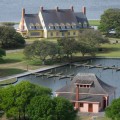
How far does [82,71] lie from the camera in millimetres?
71812

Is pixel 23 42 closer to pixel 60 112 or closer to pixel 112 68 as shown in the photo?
pixel 112 68

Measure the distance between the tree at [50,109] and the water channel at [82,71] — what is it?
15300mm

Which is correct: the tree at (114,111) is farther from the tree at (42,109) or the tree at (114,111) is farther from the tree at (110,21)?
the tree at (110,21)

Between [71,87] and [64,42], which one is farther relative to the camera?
[64,42]

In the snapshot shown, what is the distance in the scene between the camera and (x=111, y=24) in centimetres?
9969

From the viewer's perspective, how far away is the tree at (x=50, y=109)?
41.8 metres

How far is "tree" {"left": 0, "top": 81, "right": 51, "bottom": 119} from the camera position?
44531 millimetres

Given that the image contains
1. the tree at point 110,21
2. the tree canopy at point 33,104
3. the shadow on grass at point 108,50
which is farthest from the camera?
the tree at point 110,21

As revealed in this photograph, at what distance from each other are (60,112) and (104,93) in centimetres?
1051

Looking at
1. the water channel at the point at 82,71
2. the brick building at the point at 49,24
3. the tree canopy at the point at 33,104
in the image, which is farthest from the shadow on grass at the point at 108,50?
the tree canopy at the point at 33,104

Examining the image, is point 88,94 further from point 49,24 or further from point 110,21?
point 110,21

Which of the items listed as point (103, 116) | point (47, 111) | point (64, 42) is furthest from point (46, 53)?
point (47, 111)

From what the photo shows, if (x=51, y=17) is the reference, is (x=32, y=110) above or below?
below

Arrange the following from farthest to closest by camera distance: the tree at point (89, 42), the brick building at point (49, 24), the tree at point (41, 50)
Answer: the brick building at point (49, 24), the tree at point (89, 42), the tree at point (41, 50)
